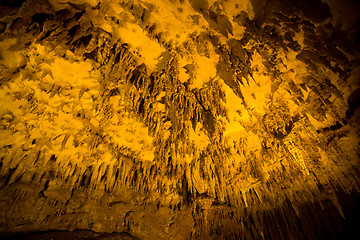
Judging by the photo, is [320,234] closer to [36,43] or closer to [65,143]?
[65,143]

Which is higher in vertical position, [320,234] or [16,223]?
[16,223]

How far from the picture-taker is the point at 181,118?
4.57m

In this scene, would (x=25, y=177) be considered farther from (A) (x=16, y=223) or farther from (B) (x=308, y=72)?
(B) (x=308, y=72)

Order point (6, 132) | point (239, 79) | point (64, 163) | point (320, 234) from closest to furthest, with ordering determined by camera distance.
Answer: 1. point (239, 79)
2. point (6, 132)
3. point (320, 234)
4. point (64, 163)

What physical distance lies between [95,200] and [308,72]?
19.0 ft

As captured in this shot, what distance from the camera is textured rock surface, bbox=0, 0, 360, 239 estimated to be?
299 cm

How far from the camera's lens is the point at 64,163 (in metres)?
4.85

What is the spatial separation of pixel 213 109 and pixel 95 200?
3989 mm

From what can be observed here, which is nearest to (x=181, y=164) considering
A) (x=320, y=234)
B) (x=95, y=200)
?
(x=95, y=200)

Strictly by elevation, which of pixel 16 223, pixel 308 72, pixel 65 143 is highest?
pixel 308 72

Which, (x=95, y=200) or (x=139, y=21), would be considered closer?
(x=139, y=21)

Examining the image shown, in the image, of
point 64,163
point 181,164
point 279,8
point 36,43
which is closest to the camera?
point 279,8

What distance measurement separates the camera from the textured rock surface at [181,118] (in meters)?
2.99

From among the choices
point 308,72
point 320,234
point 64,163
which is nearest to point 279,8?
point 308,72
